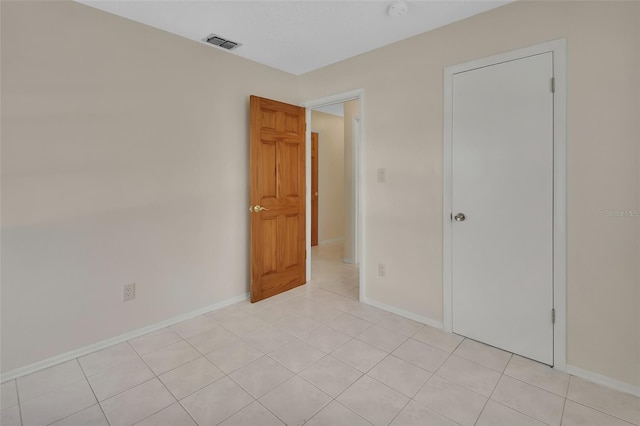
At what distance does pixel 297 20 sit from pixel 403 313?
259cm

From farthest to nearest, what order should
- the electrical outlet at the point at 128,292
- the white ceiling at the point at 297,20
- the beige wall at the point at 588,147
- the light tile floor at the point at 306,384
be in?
the electrical outlet at the point at 128,292, the white ceiling at the point at 297,20, the beige wall at the point at 588,147, the light tile floor at the point at 306,384

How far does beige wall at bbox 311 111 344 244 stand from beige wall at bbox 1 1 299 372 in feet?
9.66

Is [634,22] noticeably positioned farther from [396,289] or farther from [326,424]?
[326,424]

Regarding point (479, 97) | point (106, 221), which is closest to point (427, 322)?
point (479, 97)

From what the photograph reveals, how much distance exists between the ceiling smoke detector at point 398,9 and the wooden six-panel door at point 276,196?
4.68 feet

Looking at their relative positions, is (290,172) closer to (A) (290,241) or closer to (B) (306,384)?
(A) (290,241)

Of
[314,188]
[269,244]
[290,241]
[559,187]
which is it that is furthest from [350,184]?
[559,187]

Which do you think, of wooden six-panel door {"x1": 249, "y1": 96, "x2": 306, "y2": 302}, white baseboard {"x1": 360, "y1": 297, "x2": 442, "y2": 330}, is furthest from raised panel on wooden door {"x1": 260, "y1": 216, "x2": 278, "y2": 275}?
white baseboard {"x1": 360, "y1": 297, "x2": 442, "y2": 330}

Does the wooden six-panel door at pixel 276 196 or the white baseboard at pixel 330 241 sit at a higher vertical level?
the wooden six-panel door at pixel 276 196

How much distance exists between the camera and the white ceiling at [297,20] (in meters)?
2.23

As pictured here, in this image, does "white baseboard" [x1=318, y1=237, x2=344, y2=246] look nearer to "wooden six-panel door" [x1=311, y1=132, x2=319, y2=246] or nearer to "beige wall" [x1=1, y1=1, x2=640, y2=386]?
"wooden six-panel door" [x1=311, y1=132, x2=319, y2=246]

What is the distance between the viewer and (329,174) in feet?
20.4

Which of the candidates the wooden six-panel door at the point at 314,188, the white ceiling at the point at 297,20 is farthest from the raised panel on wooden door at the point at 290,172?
the wooden six-panel door at the point at 314,188

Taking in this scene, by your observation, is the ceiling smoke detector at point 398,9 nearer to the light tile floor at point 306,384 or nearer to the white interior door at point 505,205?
the white interior door at point 505,205
